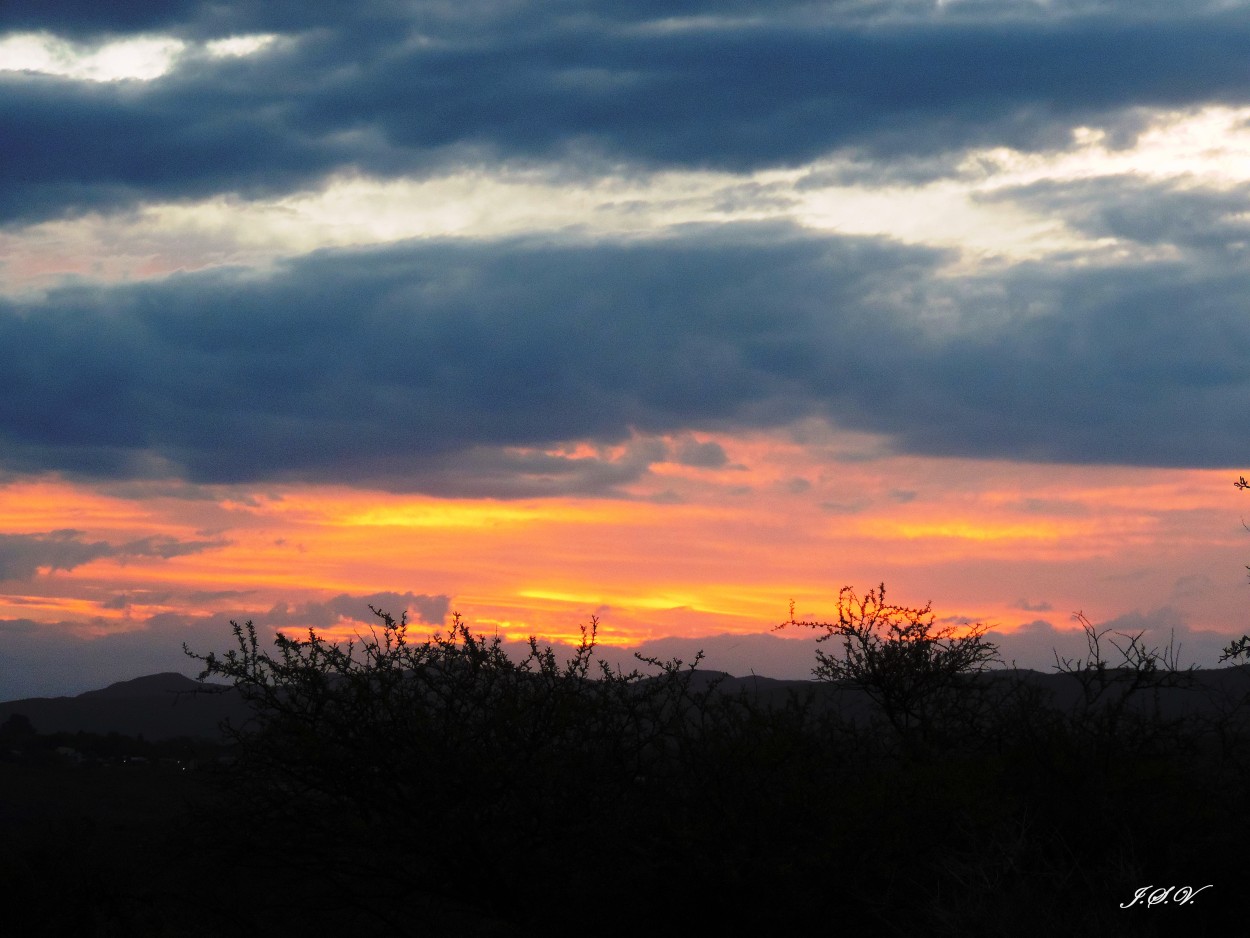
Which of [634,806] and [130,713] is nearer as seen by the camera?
[634,806]

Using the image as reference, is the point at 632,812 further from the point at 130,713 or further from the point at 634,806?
the point at 130,713

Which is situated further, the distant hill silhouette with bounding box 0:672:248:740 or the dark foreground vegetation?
the distant hill silhouette with bounding box 0:672:248:740

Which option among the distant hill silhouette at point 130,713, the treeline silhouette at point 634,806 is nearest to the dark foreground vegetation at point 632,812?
the treeline silhouette at point 634,806

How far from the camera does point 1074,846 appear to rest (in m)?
14.0

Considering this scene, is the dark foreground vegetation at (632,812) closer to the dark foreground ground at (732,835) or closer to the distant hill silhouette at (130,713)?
the dark foreground ground at (732,835)

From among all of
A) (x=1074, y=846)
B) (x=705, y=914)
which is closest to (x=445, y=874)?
(x=705, y=914)

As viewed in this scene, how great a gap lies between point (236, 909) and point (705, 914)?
6913 mm

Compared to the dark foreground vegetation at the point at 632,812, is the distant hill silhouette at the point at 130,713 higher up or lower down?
lower down

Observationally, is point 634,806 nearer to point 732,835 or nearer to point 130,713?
point 732,835

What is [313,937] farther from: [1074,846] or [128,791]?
[128,791]

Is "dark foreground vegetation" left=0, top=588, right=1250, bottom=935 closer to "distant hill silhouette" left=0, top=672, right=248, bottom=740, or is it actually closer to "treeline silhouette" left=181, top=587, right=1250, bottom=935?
"treeline silhouette" left=181, top=587, right=1250, bottom=935

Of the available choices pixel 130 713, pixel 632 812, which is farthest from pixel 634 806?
pixel 130 713

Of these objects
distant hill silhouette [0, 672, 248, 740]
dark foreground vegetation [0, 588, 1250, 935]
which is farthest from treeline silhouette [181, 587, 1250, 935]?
distant hill silhouette [0, 672, 248, 740]

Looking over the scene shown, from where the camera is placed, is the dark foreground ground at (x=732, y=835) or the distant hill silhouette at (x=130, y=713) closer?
the dark foreground ground at (x=732, y=835)
